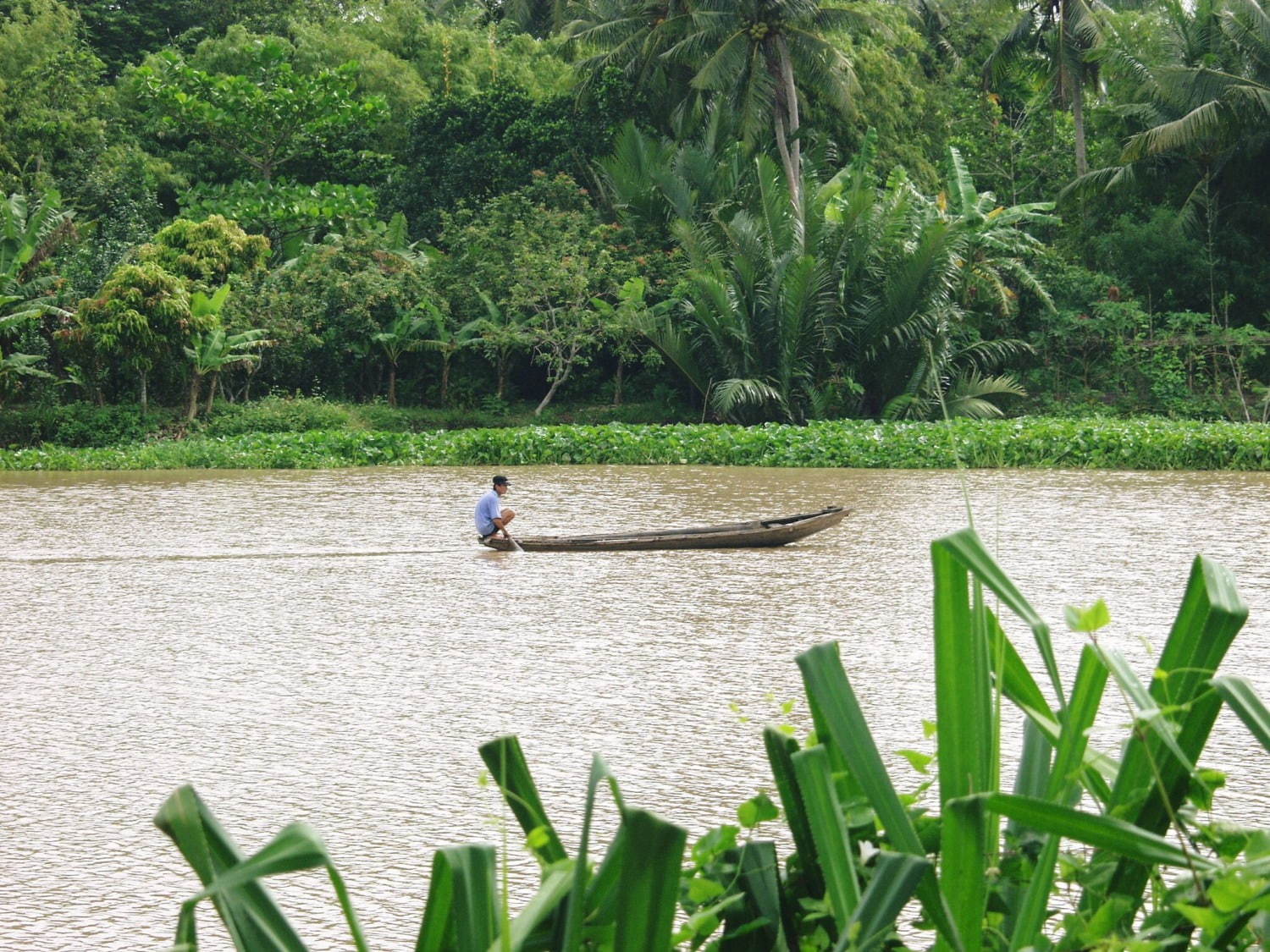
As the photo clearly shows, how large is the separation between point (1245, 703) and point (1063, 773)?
25 cm

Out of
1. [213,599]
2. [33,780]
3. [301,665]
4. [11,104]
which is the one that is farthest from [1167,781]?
[11,104]

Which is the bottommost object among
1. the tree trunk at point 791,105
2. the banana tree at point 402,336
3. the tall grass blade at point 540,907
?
the tall grass blade at point 540,907

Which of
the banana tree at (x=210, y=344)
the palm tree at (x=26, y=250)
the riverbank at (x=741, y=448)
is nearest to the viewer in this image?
the riverbank at (x=741, y=448)

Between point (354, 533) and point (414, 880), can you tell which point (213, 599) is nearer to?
point (354, 533)

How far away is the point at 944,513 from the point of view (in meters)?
13.7

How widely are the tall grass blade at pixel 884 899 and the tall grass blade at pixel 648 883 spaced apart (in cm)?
17

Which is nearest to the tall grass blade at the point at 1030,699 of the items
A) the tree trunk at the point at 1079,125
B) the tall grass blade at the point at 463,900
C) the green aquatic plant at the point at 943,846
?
the green aquatic plant at the point at 943,846

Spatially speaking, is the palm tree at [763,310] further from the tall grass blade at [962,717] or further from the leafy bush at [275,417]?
the tall grass blade at [962,717]

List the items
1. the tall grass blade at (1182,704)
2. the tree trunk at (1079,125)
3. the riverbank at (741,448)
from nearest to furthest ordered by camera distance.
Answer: the tall grass blade at (1182,704)
the riverbank at (741,448)
the tree trunk at (1079,125)

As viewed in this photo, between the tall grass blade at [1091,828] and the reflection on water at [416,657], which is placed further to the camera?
the reflection on water at [416,657]

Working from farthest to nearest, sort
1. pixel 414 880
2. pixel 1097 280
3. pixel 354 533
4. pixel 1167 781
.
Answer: pixel 1097 280 < pixel 354 533 < pixel 414 880 < pixel 1167 781

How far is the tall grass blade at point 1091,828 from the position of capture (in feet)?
4.18

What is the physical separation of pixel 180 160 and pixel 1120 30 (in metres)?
19.2

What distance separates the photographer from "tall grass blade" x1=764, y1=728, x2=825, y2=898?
1.51 meters
